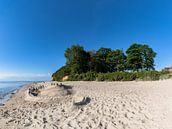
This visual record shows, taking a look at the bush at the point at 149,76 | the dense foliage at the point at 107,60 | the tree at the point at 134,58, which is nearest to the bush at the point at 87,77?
the dense foliage at the point at 107,60

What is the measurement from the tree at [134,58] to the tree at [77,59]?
926 centimetres

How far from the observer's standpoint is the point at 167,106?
19.2 ft

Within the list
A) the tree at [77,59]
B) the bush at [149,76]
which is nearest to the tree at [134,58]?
the tree at [77,59]

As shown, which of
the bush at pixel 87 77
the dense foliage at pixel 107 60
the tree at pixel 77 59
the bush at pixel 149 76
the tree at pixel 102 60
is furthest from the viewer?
the tree at pixel 102 60

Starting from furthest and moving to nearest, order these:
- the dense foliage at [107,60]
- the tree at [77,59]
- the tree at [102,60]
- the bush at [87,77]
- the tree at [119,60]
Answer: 1. the tree at [102,60]
2. the tree at [119,60]
3. the dense foliage at [107,60]
4. the tree at [77,59]
5. the bush at [87,77]

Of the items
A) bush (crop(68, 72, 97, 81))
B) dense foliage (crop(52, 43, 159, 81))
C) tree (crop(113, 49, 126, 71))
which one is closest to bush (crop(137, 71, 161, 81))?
bush (crop(68, 72, 97, 81))

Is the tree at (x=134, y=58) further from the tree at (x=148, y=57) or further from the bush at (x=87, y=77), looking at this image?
the bush at (x=87, y=77)

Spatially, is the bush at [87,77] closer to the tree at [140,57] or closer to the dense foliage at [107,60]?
the dense foliage at [107,60]

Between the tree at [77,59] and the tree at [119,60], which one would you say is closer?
the tree at [77,59]

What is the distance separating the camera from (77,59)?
35156 mm

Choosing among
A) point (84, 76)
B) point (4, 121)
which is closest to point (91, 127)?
point (4, 121)

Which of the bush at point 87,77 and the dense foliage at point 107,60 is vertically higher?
the dense foliage at point 107,60

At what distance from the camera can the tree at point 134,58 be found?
35.7 meters

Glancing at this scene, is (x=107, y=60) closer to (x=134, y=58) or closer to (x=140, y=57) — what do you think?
(x=134, y=58)
